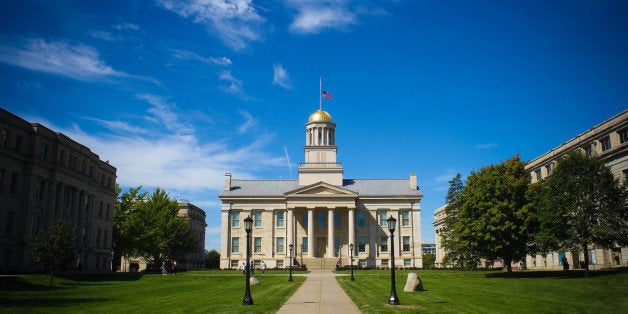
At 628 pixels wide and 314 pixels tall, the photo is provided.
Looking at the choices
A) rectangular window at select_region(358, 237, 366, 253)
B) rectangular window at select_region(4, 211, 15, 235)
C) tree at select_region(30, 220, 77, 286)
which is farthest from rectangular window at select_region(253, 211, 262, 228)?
tree at select_region(30, 220, 77, 286)

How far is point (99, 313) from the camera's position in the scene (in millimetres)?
20203

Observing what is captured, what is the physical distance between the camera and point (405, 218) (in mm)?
80062

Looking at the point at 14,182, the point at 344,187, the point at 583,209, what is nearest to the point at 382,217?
the point at 344,187

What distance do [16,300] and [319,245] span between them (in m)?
57.0

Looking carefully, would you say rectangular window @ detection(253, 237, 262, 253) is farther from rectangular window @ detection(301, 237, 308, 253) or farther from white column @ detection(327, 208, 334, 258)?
white column @ detection(327, 208, 334, 258)

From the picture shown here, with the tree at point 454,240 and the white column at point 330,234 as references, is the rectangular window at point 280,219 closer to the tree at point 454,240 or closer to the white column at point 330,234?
the white column at point 330,234

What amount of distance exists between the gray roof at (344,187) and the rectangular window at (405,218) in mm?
3018

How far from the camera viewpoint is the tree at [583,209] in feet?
125

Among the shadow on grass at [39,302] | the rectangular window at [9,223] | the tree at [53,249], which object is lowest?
the shadow on grass at [39,302]

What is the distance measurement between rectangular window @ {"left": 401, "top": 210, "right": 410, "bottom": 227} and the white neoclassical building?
0.55 ft

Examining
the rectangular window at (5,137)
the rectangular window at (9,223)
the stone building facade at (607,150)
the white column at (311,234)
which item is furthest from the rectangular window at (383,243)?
the rectangular window at (5,137)

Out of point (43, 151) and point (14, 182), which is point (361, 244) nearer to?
point (43, 151)

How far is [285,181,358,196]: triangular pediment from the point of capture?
75975 millimetres

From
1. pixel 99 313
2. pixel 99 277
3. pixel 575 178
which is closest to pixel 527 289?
pixel 575 178
